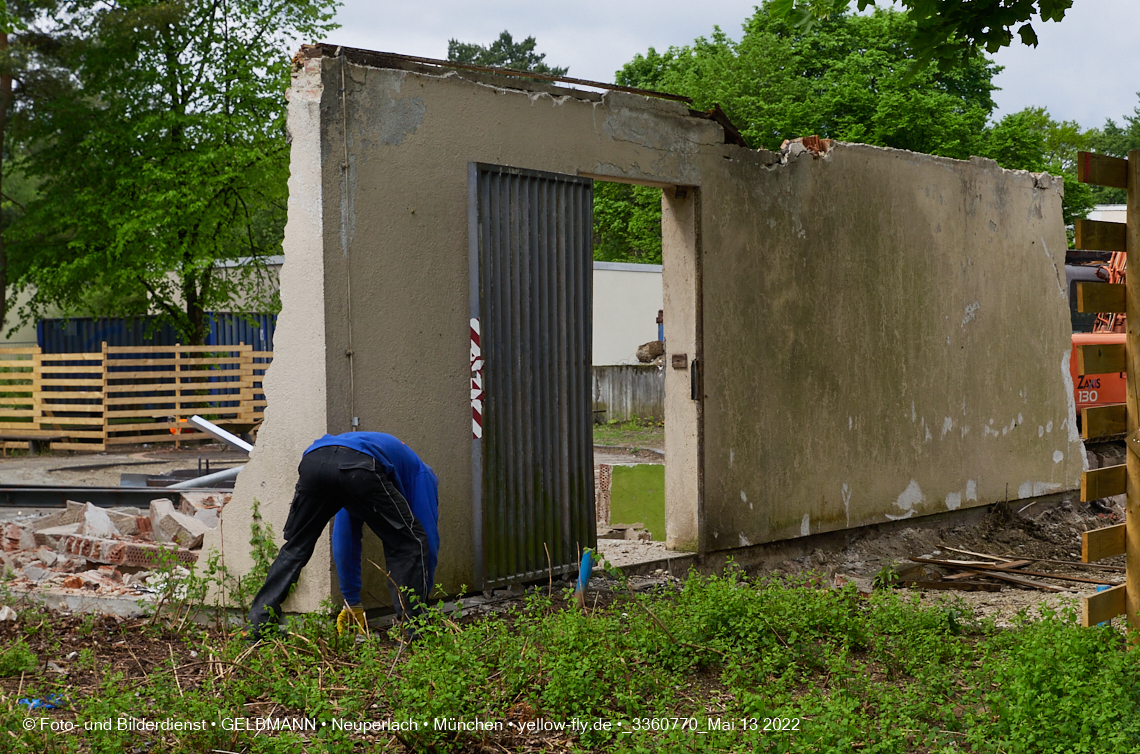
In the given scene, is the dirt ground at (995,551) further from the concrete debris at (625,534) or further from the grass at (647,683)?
the grass at (647,683)

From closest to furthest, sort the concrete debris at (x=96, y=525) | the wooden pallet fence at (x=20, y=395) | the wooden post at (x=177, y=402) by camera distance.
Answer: the concrete debris at (x=96, y=525) < the wooden post at (x=177, y=402) < the wooden pallet fence at (x=20, y=395)

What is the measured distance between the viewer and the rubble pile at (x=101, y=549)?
281 inches

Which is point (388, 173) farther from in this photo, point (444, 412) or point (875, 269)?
point (875, 269)

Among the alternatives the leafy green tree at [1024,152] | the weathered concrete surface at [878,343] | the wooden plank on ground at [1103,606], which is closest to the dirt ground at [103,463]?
the weathered concrete surface at [878,343]

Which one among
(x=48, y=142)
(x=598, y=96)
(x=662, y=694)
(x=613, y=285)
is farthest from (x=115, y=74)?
(x=662, y=694)

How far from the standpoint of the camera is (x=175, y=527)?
8.12 meters

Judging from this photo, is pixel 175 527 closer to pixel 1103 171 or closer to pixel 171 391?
pixel 1103 171

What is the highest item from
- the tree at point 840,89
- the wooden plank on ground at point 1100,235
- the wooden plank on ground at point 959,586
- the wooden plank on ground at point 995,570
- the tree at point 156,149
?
the tree at point 840,89

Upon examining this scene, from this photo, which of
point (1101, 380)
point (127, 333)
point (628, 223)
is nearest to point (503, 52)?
point (628, 223)

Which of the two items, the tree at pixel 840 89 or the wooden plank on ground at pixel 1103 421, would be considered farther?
the tree at pixel 840 89

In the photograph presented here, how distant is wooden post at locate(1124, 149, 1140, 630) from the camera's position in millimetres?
5027

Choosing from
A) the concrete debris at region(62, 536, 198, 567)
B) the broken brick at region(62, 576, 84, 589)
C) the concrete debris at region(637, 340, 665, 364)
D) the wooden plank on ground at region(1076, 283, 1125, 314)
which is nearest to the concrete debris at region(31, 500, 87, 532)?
the concrete debris at region(62, 536, 198, 567)

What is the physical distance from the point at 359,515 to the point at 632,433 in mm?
16993

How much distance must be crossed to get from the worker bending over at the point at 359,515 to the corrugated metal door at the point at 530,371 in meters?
0.85
